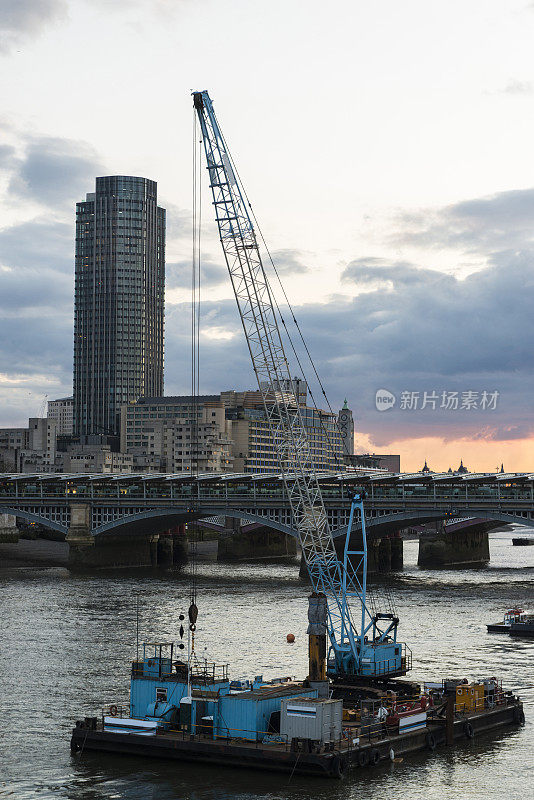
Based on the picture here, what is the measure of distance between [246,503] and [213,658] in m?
75.1

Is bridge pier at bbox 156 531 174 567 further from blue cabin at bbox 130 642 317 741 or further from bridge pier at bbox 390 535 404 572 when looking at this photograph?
blue cabin at bbox 130 642 317 741

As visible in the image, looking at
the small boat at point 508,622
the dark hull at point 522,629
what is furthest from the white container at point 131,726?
the small boat at point 508,622

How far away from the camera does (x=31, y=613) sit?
361 feet

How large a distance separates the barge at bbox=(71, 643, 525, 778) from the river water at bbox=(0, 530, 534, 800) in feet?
2.40

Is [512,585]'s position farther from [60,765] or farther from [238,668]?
[60,765]

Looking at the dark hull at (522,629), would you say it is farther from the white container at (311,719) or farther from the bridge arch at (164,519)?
the bridge arch at (164,519)

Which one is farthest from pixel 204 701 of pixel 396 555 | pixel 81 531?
pixel 396 555

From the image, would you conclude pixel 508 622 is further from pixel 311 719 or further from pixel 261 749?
pixel 261 749

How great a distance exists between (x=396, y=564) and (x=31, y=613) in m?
80.0

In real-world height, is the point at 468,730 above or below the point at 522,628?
below

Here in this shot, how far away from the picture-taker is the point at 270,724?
178ft

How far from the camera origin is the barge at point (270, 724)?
5209 cm

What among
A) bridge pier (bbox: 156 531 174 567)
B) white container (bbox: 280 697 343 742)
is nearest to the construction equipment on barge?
white container (bbox: 280 697 343 742)

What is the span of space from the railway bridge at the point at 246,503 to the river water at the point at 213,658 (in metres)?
8.34
